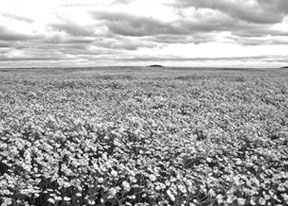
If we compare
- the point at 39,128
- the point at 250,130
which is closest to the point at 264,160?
the point at 250,130

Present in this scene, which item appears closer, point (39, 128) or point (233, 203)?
point (233, 203)

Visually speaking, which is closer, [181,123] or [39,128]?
[39,128]

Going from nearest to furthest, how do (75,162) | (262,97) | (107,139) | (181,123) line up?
(75,162) → (107,139) → (181,123) → (262,97)

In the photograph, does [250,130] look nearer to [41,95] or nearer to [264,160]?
[264,160]

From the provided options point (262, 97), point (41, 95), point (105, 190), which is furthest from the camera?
point (262, 97)

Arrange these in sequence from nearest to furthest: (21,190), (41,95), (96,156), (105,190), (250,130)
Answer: (21,190) < (105,190) < (96,156) < (250,130) < (41,95)

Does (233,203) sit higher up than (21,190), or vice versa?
(21,190)

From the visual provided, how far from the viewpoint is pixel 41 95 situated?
66.7 feet

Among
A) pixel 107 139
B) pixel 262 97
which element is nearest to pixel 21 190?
pixel 107 139

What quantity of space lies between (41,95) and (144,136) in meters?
12.4

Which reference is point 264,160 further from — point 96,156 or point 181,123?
point 181,123

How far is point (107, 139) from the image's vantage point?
31.0 feet

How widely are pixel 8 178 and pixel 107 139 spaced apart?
3983 millimetres

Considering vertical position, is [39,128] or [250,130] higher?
[39,128]
